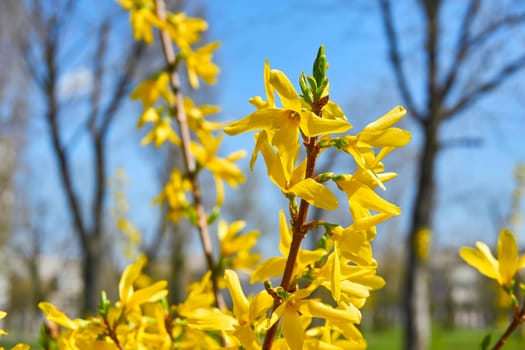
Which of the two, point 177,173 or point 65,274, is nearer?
point 177,173

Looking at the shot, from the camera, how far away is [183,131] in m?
1.18

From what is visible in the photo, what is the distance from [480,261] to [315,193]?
31 centimetres

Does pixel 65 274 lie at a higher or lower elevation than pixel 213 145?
lower

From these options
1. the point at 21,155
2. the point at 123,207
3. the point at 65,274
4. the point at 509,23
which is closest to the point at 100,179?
the point at 123,207

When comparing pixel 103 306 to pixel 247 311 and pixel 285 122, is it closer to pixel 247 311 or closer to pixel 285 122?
pixel 247 311

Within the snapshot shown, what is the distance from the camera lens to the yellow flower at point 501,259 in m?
0.62

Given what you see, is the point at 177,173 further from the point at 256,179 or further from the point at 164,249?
the point at 256,179

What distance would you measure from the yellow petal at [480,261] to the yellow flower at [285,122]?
29 cm

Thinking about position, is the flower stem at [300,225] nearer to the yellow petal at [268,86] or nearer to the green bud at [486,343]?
the yellow petal at [268,86]

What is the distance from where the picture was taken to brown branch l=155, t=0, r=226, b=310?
1.01 m

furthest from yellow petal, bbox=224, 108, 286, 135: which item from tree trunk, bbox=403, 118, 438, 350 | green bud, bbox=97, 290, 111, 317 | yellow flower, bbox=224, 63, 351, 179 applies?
tree trunk, bbox=403, 118, 438, 350

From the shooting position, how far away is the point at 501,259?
0.64 meters

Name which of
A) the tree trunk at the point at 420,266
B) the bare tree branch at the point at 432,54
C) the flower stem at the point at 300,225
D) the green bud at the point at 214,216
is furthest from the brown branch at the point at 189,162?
the bare tree branch at the point at 432,54

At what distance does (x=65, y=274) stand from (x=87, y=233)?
60.5 ft
